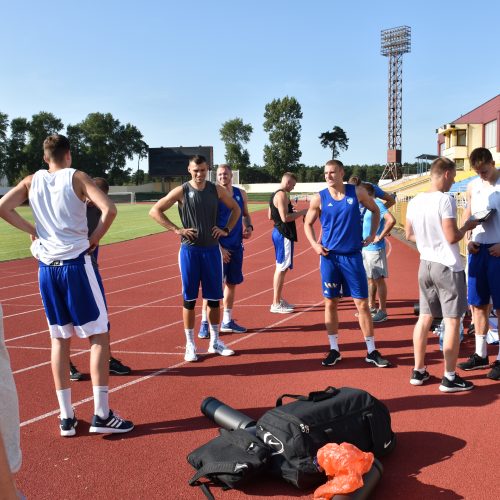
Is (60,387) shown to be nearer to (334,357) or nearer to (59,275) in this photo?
(59,275)

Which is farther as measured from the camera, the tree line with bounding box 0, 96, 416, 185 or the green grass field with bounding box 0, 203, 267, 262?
the tree line with bounding box 0, 96, 416, 185

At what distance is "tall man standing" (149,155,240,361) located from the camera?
5594 millimetres

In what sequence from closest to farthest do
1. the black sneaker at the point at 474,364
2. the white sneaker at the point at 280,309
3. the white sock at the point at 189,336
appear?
the black sneaker at the point at 474,364, the white sock at the point at 189,336, the white sneaker at the point at 280,309

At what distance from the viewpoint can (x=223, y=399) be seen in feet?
15.1

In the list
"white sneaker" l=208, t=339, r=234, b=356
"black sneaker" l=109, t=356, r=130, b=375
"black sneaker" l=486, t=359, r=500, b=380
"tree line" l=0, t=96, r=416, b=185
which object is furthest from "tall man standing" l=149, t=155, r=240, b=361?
"tree line" l=0, t=96, r=416, b=185

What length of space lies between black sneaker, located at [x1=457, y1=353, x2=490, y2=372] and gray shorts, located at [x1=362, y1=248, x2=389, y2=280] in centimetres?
226

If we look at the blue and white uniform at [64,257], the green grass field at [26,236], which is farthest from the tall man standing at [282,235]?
the green grass field at [26,236]

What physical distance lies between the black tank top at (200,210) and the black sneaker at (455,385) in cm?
274

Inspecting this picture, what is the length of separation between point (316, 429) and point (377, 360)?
229 centimetres

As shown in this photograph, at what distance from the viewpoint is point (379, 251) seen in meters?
7.30

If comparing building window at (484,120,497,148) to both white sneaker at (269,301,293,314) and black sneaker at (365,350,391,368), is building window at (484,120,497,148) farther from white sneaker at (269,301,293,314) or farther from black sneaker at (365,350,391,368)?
black sneaker at (365,350,391,368)

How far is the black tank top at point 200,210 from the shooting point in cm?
560

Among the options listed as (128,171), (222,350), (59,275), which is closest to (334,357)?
(222,350)

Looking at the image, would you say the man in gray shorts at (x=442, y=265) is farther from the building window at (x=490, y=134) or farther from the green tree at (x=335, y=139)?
the green tree at (x=335, y=139)
